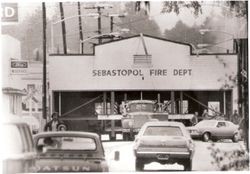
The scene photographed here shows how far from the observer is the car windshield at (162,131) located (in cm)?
695

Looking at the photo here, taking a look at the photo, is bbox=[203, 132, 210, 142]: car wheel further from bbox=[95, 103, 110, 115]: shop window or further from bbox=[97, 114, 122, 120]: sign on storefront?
bbox=[95, 103, 110, 115]: shop window

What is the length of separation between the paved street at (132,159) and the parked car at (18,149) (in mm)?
695

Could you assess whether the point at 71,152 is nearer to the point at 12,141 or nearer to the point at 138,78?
the point at 12,141

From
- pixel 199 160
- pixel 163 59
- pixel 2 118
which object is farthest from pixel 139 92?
pixel 2 118

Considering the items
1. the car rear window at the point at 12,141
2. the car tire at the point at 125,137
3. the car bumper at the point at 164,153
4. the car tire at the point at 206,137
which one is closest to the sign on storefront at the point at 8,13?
the car rear window at the point at 12,141

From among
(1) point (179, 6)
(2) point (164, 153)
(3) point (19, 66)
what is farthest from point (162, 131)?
(3) point (19, 66)

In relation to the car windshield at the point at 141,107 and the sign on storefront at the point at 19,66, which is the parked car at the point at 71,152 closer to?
the car windshield at the point at 141,107

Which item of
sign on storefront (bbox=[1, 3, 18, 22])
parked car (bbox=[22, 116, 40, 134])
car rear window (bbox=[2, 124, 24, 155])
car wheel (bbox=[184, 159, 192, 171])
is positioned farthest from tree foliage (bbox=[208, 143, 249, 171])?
sign on storefront (bbox=[1, 3, 18, 22])

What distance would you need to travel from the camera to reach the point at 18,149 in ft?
22.4

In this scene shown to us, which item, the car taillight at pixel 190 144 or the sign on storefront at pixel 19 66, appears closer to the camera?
the car taillight at pixel 190 144

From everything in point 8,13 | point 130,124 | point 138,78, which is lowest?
point 130,124

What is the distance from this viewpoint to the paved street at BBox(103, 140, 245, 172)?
698 cm

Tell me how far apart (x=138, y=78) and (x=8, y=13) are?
1359mm

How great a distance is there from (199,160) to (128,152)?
667 mm
